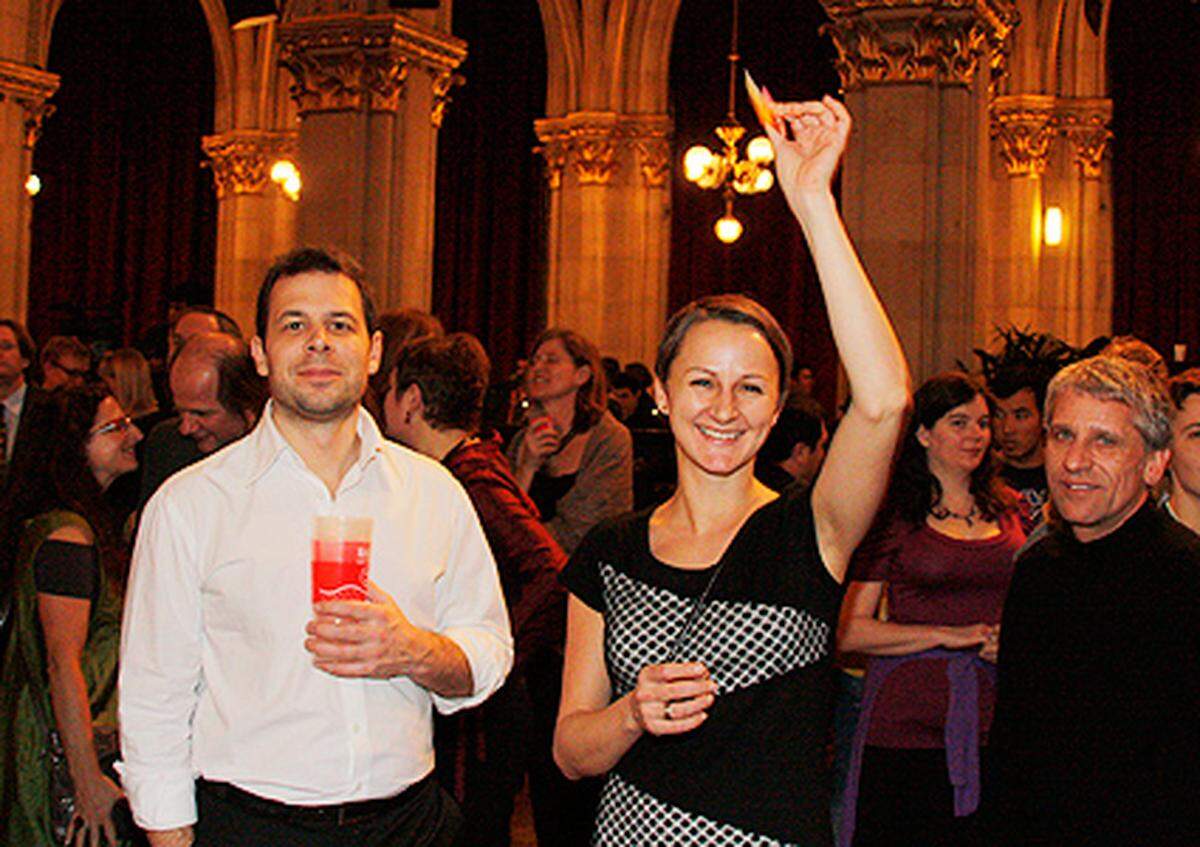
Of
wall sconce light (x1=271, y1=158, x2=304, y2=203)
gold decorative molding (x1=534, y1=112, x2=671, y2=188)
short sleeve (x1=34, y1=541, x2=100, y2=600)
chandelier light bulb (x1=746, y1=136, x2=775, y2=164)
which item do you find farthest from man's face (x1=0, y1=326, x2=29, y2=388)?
gold decorative molding (x1=534, y1=112, x2=671, y2=188)

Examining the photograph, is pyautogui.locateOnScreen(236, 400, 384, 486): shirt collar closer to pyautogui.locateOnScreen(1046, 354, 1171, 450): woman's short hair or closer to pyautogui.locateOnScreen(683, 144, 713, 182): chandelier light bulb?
pyautogui.locateOnScreen(1046, 354, 1171, 450): woman's short hair

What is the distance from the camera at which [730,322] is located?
2.54 metres

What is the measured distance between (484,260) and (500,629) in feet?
63.7

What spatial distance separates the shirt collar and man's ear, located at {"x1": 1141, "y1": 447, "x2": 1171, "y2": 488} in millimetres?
Answer: 1483

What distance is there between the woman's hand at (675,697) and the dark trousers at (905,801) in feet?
7.39

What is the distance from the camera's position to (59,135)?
75.2ft

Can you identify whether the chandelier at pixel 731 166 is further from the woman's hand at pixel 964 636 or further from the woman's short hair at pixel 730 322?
the woman's short hair at pixel 730 322

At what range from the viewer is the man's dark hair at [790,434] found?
230 inches

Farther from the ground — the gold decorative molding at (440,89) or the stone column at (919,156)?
the gold decorative molding at (440,89)

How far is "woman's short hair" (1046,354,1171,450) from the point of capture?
9.76 feet

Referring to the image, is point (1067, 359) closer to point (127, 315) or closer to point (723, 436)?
point (723, 436)

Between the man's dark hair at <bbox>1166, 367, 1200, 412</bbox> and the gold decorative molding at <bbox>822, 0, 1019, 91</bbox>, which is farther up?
the gold decorative molding at <bbox>822, 0, 1019, 91</bbox>

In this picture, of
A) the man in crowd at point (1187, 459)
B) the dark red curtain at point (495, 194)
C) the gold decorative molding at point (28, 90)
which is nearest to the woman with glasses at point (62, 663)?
the man in crowd at point (1187, 459)

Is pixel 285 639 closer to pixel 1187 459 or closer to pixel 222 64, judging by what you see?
pixel 1187 459
